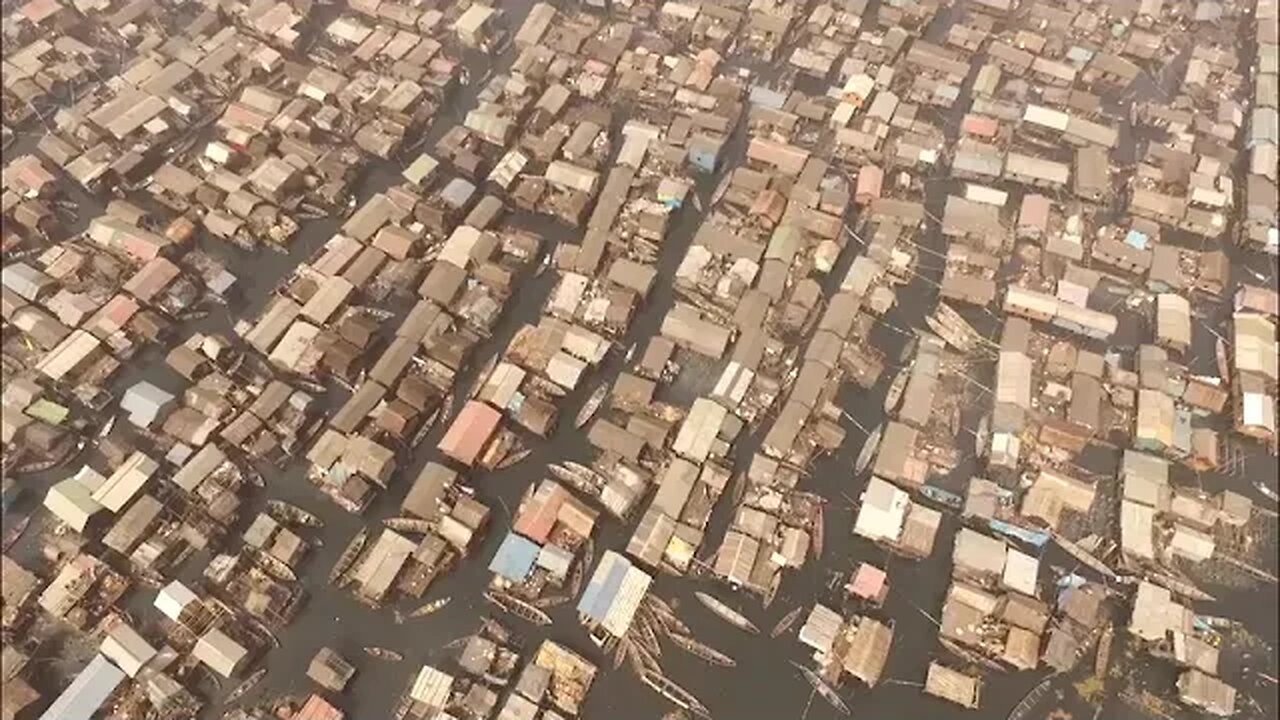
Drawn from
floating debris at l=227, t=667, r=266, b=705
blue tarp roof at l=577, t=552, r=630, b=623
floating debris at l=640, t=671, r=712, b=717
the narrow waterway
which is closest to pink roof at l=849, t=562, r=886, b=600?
the narrow waterway

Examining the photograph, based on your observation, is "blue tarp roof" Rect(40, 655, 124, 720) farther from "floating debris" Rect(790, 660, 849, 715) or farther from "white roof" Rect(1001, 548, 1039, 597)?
"white roof" Rect(1001, 548, 1039, 597)

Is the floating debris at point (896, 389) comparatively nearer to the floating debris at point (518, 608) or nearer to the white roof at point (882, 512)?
the white roof at point (882, 512)

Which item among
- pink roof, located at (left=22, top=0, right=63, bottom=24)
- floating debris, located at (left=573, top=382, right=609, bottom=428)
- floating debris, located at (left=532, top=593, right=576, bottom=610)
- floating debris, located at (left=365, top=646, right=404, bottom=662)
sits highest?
pink roof, located at (left=22, top=0, right=63, bottom=24)

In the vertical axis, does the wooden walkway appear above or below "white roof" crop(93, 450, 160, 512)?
above

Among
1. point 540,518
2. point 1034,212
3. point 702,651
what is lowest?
point 702,651

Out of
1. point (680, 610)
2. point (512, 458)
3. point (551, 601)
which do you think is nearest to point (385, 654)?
point (551, 601)

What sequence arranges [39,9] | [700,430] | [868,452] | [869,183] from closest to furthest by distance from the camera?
[700,430] < [868,452] < [869,183] < [39,9]

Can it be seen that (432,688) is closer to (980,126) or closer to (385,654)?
(385,654)
